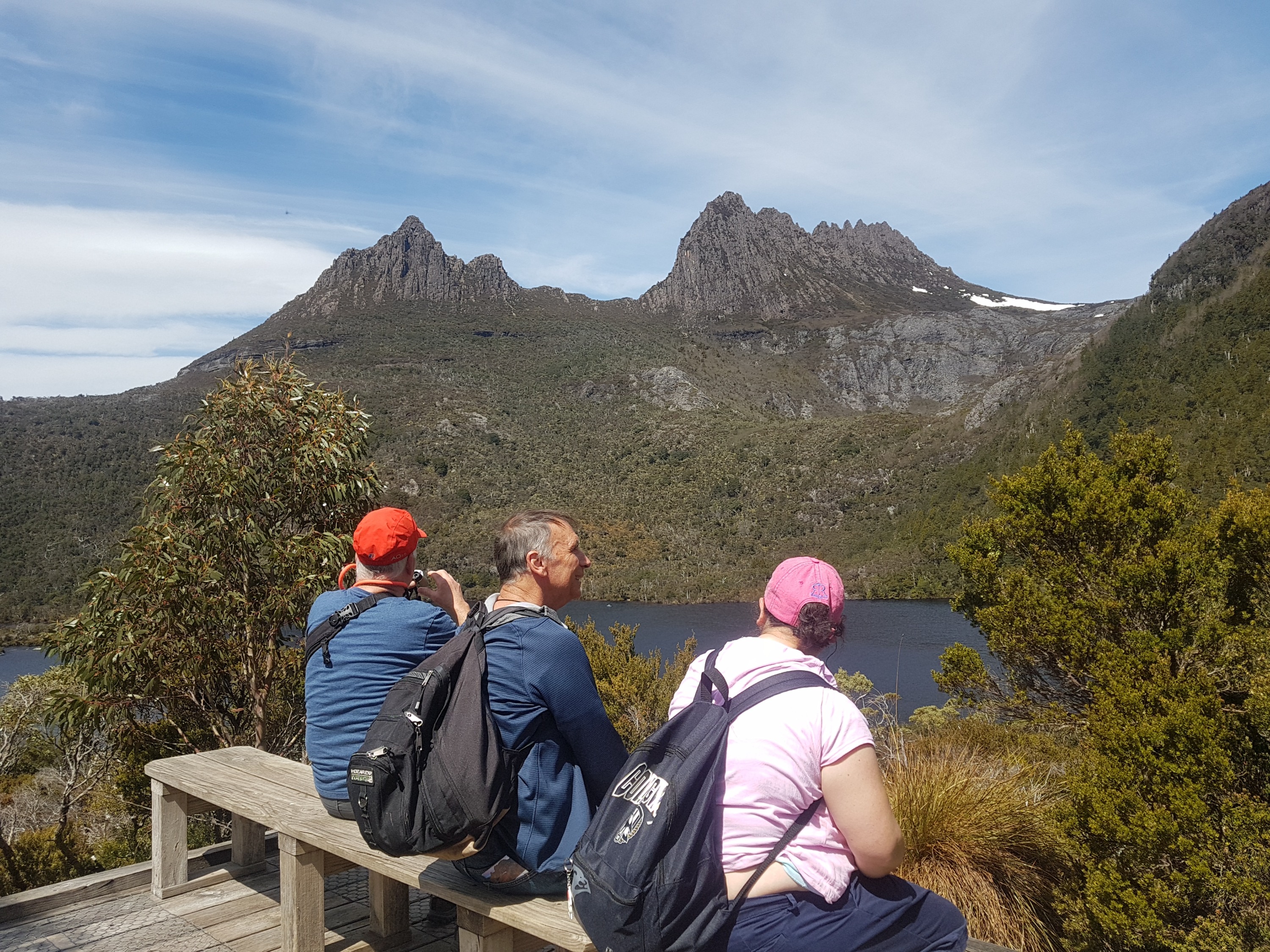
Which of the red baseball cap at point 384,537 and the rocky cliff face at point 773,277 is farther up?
the rocky cliff face at point 773,277

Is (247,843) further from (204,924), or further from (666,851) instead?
(666,851)

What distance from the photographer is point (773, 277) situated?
139m

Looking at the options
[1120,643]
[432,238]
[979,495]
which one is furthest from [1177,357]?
[432,238]

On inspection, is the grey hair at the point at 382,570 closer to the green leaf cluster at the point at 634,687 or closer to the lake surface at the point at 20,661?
the green leaf cluster at the point at 634,687

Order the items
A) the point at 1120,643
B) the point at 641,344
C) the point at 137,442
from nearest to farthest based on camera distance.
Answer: the point at 1120,643, the point at 137,442, the point at 641,344

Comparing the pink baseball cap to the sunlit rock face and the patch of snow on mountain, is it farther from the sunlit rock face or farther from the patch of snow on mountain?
the patch of snow on mountain

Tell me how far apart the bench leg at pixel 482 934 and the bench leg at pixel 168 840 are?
1.53 m

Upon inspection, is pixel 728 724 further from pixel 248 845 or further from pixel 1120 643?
pixel 1120 643

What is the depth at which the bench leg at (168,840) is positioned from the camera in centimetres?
285

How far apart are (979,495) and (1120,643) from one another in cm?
5388

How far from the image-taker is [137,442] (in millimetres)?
45906

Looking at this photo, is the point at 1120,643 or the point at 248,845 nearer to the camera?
the point at 248,845

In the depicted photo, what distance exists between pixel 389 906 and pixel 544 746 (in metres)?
1.21

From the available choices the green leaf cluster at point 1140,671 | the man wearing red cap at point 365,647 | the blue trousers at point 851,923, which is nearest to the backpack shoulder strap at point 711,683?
the blue trousers at point 851,923
